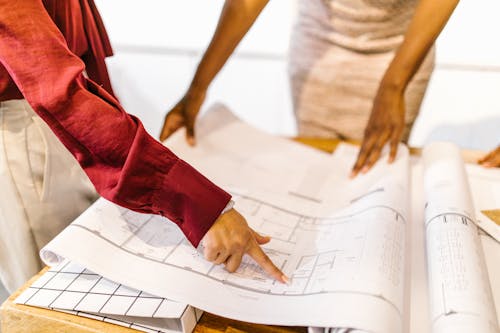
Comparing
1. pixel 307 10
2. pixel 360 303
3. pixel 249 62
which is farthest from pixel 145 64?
pixel 360 303

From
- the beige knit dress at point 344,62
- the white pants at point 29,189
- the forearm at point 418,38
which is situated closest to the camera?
the white pants at point 29,189

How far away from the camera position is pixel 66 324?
496 mm

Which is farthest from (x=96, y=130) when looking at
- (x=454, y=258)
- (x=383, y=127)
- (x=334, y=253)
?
(x=383, y=127)

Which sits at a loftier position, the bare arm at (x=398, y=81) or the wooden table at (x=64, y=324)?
the bare arm at (x=398, y=81)

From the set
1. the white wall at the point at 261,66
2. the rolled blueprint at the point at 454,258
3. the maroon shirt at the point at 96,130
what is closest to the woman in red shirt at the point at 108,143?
the maroon shirt at the point at 96,130

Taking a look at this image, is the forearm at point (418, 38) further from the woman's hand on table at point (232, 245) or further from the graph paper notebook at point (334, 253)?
the woman's hand on table at point (232, 245)

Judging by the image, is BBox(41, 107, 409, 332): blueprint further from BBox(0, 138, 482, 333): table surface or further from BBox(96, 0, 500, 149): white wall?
BBox(96, 0, 500, 149): white wall

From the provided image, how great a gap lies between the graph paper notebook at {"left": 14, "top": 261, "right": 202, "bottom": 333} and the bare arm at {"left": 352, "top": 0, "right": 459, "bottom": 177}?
15.8 inches

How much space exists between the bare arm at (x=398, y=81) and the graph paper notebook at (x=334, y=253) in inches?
1.3

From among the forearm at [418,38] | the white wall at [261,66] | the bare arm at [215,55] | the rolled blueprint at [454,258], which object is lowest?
the rolled blueprint at [454,258]

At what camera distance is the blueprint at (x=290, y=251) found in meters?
0.49

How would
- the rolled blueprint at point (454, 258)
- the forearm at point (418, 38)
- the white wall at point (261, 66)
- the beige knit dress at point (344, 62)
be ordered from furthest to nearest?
the white wall at point (261, 66) < the beige knit dress at point (344, 62) < the forearm at point (418, 38) < the rolled blueprint at point (454, 258)

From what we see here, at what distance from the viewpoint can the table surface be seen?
50 cm

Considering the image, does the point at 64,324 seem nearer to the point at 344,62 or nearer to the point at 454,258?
the point at 454,258
